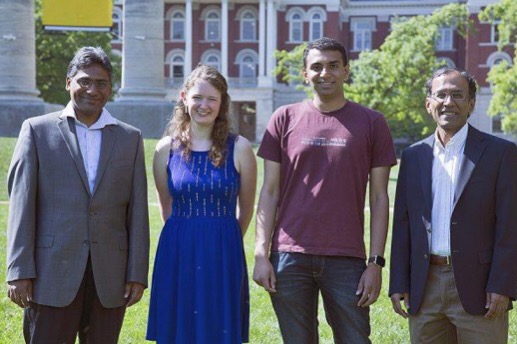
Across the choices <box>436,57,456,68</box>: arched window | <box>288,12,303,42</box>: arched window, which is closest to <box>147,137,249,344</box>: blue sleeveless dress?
<box>436,57,456,68</box>: arched window

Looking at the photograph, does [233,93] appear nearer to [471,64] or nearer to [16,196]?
[471,64]

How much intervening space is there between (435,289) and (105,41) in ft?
133

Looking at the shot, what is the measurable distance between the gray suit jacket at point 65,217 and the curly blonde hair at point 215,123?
1.26 feet

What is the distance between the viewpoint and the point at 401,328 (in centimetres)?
764

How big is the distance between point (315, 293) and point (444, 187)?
969 millimetres

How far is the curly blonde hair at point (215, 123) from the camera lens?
494 centimetres

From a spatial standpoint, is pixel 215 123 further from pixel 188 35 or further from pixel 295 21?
pixel 295 21

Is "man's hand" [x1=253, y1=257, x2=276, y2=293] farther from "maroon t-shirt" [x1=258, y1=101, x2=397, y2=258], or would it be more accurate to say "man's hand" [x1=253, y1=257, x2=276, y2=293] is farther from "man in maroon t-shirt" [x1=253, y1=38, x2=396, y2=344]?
"maroon t-shirt" [x1=258, y1=101, x2=397, y2=258]

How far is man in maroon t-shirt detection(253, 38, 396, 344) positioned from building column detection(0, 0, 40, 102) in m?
22.2

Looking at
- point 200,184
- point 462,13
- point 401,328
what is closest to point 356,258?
point 200,184

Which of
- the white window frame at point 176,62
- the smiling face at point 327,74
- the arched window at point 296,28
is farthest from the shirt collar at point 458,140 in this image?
the white window frame at point 176,62

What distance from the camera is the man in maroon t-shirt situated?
475 centimetres

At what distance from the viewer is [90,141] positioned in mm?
4762

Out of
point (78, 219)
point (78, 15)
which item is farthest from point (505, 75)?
point (78, 219)
